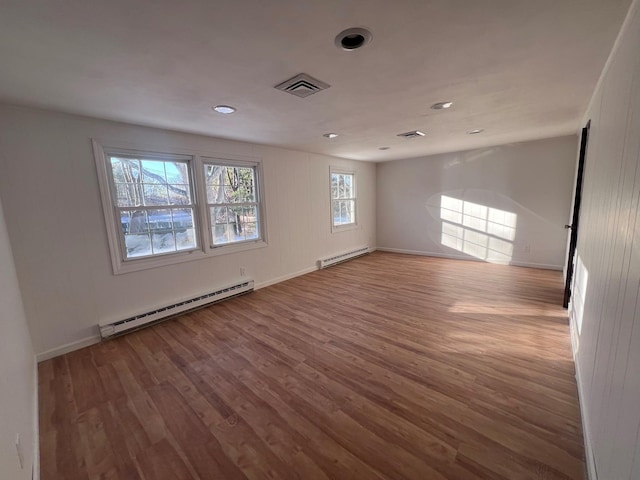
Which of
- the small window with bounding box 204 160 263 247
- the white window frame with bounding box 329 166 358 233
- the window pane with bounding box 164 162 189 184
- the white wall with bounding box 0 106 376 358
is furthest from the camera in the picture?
the white window frame with bounding box 329 166 358 233

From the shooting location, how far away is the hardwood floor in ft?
4.54

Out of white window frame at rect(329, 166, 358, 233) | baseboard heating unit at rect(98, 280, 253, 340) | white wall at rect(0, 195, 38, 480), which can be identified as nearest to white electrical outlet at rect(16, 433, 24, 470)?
white wall at rect(0, 195, 38, 480)

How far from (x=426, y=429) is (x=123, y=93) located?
127 inches

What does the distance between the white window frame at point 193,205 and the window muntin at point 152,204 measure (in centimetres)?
3

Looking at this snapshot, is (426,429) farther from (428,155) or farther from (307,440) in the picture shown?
(428,155)

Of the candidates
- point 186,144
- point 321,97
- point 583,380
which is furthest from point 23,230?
point 583,380

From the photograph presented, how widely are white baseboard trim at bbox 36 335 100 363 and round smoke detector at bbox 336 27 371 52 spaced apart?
11.4 feet

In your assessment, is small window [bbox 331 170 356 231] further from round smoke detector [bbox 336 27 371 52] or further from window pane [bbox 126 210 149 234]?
round smoke detector [bbox 336 27 371 52]

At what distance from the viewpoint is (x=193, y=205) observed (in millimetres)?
3387

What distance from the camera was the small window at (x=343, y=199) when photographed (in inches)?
220

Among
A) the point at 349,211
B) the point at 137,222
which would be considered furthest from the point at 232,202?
the point at 349,211

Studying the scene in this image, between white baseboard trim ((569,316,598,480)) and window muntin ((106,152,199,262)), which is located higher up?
window muntin ((106,152,199,262))

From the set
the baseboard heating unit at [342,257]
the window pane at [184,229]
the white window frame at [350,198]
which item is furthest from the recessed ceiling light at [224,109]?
the baseboard heating unit at [342,257]

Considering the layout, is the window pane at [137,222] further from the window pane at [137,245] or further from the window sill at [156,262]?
the window sill at [156,262]
